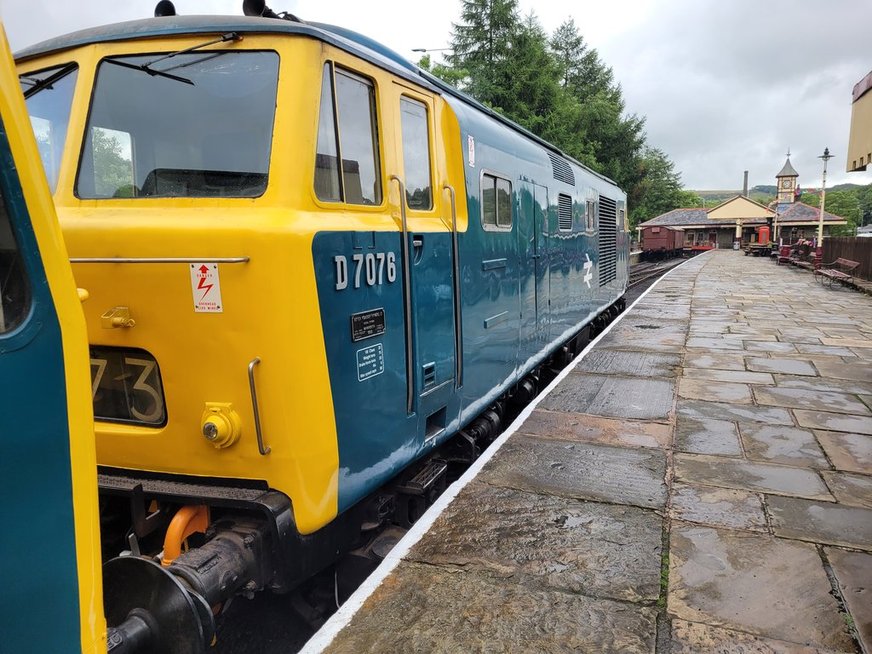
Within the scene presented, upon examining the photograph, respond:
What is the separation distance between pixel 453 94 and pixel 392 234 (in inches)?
69.7

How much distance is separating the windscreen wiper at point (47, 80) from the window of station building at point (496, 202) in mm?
2737

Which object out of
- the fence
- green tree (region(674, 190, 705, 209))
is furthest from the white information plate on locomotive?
green tree (region(674, 190, 705, 209))

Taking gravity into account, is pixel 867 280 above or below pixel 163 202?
below

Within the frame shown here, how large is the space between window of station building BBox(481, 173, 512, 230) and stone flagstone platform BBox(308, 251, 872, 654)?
179 centimetres

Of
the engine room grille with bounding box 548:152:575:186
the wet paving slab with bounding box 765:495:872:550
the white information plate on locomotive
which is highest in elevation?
the engine room grille with bounding box 548:152:575:186

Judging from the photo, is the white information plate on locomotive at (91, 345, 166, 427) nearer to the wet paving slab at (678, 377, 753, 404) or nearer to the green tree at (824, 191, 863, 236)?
the wet paving slab at (678, 377, 753, 404)

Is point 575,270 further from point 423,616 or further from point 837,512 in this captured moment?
point 423,616

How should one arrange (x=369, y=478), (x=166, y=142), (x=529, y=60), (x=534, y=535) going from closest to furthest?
(x=166, y=142), (x=369, y=478), (x=534, y=535), (x=529, y=60)

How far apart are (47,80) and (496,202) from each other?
314cm

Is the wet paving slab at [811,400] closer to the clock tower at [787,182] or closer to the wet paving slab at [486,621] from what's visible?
the wet paving slab at [486,621]

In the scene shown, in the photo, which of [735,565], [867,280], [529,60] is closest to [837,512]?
[735,565]

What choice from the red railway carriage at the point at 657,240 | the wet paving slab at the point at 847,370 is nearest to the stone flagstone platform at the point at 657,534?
the wet paving slab at the point at 847,370

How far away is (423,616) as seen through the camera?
9.08ft

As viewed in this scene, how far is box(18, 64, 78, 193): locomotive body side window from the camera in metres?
3.00
